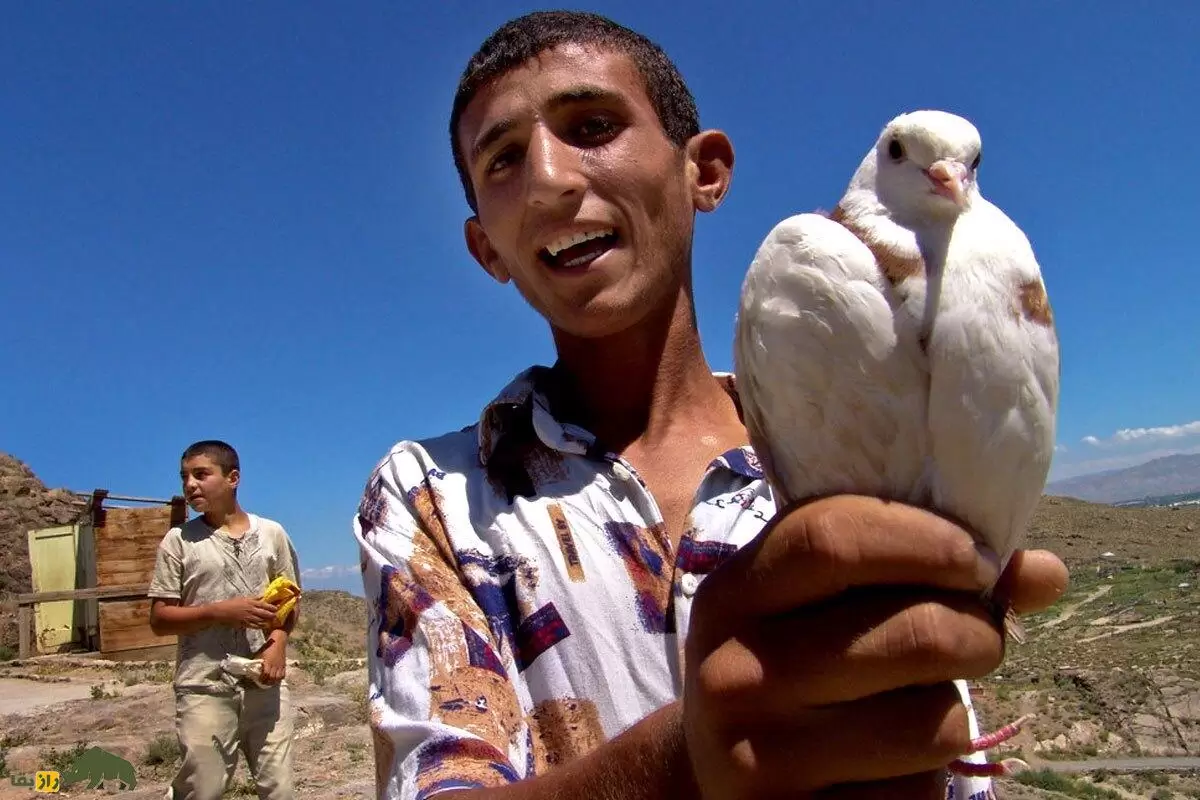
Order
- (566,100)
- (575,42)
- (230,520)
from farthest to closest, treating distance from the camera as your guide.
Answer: (230,520), (575,42), (566,100)

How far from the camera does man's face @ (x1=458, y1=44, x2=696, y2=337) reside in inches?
116

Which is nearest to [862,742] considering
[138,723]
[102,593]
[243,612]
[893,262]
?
[893,262]

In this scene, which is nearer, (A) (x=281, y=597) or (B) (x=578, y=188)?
(B) (x=578, y=188)

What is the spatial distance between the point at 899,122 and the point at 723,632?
5.24 ft

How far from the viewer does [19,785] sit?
10.9 m

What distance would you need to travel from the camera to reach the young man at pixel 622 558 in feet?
6.00

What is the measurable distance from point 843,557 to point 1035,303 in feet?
2.72

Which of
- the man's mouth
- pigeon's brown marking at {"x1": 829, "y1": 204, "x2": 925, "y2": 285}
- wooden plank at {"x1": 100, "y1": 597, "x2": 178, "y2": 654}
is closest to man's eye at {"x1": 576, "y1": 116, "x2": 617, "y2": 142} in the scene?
the man's mouth

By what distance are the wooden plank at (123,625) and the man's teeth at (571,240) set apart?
19142 millimetres

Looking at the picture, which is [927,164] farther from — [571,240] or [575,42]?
[575,42]

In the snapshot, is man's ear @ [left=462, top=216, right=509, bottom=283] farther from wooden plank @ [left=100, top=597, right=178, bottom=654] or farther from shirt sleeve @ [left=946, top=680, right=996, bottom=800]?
wooden plank @ [left=100, top=597, right=178, bottom=654]

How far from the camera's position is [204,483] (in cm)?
797

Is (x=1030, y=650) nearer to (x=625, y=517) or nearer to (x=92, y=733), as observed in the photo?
(x=92, y=733)

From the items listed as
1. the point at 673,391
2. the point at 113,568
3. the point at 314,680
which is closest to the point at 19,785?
the point at 314,680
